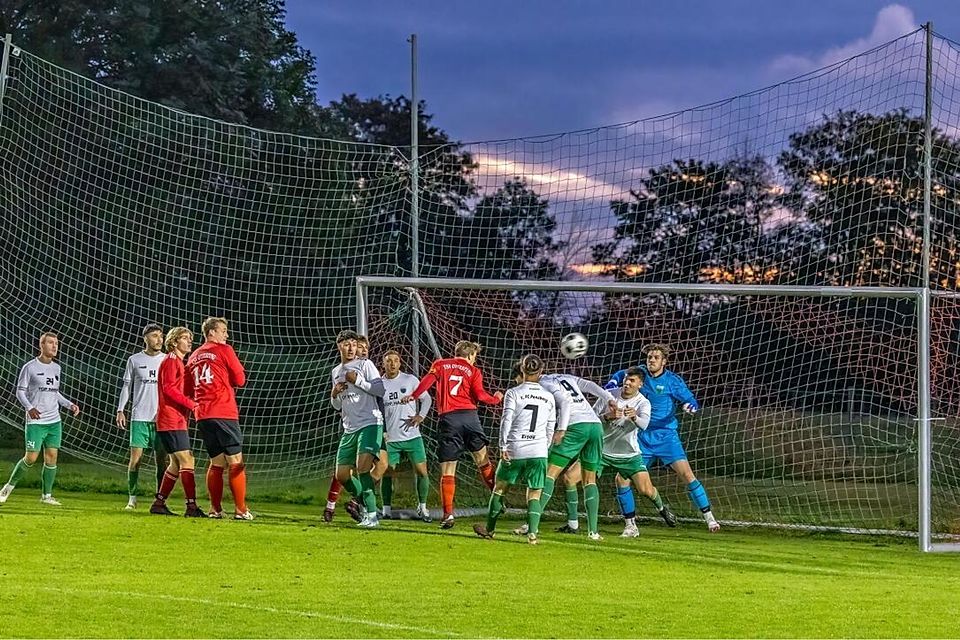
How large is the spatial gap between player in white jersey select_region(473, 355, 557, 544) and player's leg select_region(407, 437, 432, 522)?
1944mm

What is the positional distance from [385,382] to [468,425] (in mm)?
1234

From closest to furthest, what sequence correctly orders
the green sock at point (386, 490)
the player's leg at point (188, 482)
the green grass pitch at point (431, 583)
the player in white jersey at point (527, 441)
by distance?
1. the green grass pitch at point (431, 583)
2. the player in white jersey at point (527, 441)
3. the player's leg at point (188, 482)
4. the green sock at point (386, 490)

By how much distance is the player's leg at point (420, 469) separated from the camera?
1304cm

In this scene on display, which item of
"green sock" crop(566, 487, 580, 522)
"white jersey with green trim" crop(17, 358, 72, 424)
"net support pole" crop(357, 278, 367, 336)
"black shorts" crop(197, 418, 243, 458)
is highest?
"net support pole" crop(357, 278, 367, 336)

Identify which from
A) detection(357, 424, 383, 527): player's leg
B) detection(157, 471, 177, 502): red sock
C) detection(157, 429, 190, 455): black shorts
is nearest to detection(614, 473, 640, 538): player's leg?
detection(357, 424, 383, 527): player's leg

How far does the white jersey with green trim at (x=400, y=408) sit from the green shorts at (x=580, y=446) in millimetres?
1660

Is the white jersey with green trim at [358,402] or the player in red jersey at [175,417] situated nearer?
the player in red jersey at [175,417]

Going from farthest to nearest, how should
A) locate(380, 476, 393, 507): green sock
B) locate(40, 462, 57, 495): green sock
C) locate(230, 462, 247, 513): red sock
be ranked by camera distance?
1. locate(380, 476, 393, 507): green sock
2. locate(40, 462, 57, 495): green sock
3. locate(230, 462, 247, 513): red sock

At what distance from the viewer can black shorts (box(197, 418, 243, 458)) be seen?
38.9 ft

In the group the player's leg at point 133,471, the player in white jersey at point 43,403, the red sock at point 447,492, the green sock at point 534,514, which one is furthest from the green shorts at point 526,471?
the player in white jersey at point 43,403

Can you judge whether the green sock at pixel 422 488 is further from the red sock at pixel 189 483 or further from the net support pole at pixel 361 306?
the red sock at pixel 189 483

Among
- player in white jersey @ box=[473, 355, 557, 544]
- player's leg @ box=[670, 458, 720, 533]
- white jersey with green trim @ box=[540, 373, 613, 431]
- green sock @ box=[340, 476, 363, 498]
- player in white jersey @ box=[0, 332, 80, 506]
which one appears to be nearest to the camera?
player in white jersey @ box=[473, 355, 557, 544]

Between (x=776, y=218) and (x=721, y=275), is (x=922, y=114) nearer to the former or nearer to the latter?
(x=776, y=218)

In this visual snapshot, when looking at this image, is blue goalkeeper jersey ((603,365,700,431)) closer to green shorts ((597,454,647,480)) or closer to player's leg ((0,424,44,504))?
green shorts ((597,454,647,480))
